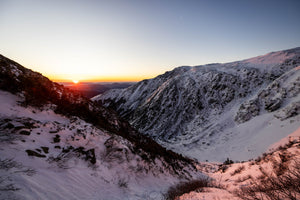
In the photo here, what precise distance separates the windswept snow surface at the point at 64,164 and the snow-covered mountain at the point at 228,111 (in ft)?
57.8

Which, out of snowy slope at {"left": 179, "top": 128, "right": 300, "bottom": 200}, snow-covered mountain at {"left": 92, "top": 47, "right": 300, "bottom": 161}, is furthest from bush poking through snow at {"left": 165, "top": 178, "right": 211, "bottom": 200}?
snow-covered mountain at {"left": 92, "top": 47, "right": 300, "bottom": 161}

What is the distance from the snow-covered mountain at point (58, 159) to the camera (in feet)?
10.1

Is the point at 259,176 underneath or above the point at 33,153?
underneath

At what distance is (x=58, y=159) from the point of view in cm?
455

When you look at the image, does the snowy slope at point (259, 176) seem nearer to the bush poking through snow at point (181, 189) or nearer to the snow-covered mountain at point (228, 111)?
the bush poking through snow at point (181, 189)

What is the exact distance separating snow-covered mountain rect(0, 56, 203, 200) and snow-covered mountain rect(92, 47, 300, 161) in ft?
57.8

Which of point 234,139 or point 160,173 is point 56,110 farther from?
point 234,139

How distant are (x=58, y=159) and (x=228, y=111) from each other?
36.4 meters

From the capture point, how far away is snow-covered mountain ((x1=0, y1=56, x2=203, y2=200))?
122 inches

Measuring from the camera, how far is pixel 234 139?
2269 cm

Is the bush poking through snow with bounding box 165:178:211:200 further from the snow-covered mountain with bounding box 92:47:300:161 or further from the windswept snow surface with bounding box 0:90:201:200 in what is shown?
the snow-covered mountain with bounding box 92:47:300:161

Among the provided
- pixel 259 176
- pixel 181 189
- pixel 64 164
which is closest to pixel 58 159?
pixel 64 164

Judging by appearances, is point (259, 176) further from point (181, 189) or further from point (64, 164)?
point (64, 164)

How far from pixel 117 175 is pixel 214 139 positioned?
24533mm
